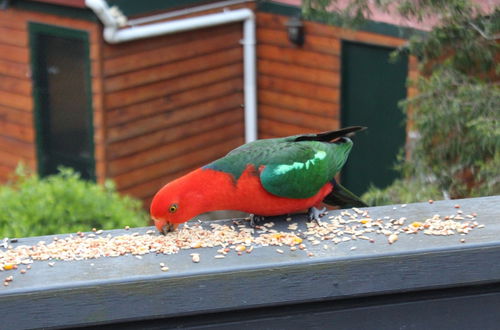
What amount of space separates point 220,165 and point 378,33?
4.71 meters

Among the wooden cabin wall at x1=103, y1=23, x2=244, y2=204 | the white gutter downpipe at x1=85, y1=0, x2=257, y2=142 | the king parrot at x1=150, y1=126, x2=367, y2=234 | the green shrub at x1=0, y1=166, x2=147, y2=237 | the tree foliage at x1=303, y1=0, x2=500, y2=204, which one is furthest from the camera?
the wooden cabin wall at x1=103, y1=23, x2=244, y2=204

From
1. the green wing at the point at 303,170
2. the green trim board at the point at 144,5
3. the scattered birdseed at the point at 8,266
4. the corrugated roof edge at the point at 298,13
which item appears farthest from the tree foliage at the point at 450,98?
the scattered birdseed at the point at 8,266

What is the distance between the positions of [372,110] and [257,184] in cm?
502

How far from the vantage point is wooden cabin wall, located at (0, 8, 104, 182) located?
21.6 ft

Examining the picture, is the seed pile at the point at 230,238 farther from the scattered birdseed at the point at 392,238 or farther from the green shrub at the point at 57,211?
the green shrub at the point at 57,211

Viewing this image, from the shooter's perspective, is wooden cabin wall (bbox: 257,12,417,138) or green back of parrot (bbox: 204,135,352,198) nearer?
green back of parrot (bbox: 204,135,352,198)

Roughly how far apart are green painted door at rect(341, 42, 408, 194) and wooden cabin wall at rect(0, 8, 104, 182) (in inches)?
85.9

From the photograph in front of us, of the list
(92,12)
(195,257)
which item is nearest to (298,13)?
(92,12)

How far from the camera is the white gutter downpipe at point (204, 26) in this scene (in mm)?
6285

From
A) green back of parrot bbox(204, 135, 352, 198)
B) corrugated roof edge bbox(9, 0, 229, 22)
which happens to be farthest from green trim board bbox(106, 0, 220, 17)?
green back of parrot bbox(204, 135, 352, 198)

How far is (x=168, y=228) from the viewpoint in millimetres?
1807

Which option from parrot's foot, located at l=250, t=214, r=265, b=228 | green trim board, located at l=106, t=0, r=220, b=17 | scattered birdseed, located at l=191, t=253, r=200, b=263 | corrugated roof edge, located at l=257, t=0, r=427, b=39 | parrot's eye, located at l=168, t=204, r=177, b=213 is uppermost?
green trim board, located at l=106, t=0, r=220, b=17

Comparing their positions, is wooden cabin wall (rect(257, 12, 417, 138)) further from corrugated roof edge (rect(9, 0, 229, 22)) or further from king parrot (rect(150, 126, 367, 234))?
king parrot (rect(150, 126, 367, 234))

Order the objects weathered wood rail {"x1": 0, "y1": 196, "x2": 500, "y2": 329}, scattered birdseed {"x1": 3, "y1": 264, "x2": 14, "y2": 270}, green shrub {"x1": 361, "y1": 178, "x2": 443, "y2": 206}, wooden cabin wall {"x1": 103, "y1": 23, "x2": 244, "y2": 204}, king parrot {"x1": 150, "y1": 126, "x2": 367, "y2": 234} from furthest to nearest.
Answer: wooden cabin wall {"x1": 103, "y1": 23, "x2": 244, "y2": 204} → green shrub {"x1": 361, "y1": 178, "x2": 443, "y2": 206} → king parrot {"x1": 150, "y1": 126, "x2": 367, "y2": 234} → scattered birdseed {"x1": 3, "y1": 264, "x2": 14, "y2": 270} → weathered wood rail {"x1": 0, "y1": 196, "x2": 500, "y2": 329}
